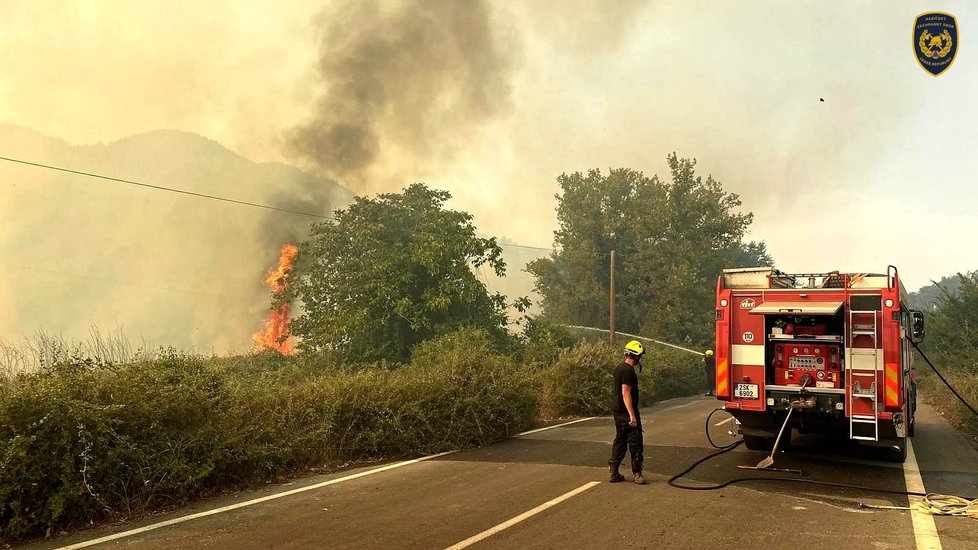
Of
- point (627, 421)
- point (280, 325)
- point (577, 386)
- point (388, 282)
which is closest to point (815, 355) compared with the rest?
point (627, 421)

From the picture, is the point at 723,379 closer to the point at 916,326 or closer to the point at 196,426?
the point at 916,326

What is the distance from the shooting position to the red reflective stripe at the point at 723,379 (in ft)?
29.2

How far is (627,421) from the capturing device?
727 cm

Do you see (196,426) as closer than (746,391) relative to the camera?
Yes

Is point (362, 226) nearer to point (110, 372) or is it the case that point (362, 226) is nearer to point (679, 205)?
point (110, 372)

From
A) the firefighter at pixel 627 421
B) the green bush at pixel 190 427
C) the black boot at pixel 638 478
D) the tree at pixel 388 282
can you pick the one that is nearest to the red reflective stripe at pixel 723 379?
the firefighter at pixel 627 421

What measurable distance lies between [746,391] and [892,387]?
71.9 inches

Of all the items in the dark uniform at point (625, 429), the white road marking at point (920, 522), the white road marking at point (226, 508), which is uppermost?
the dark uniform at point (625, 429)

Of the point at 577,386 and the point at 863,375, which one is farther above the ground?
the point at 863,375

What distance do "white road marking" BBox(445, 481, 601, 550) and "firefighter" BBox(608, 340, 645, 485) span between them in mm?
437

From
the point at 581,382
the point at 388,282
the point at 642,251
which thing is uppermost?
the point at 642,251

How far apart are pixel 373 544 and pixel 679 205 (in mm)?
43161

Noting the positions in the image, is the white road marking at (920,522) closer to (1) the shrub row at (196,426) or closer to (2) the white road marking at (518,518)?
(2) the white road marking at (518,518)

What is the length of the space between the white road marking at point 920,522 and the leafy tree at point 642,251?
1292 inches
